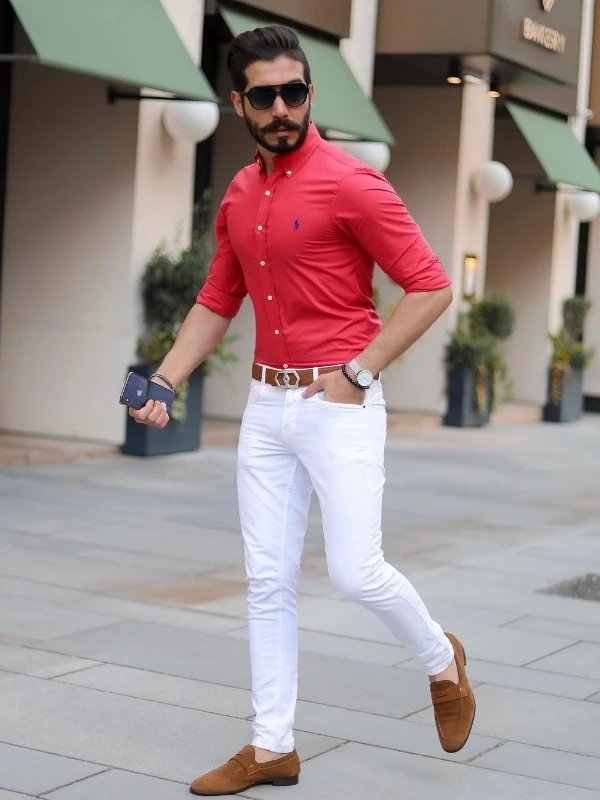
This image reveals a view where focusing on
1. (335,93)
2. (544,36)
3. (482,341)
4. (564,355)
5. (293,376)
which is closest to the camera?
(293,376)

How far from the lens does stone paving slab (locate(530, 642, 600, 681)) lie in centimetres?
581

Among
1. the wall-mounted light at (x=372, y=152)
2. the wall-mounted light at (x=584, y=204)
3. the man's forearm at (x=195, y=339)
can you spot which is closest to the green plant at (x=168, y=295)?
the wall-mounted light at (x=372, y=152)

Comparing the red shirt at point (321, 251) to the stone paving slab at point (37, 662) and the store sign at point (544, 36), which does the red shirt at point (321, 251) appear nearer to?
the stone paving slab at point (37, 662)

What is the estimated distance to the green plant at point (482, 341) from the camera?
1652 cm

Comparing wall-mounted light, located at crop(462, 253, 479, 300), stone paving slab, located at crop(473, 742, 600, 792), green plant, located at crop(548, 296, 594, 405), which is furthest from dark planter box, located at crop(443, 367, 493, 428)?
stone paving slab, located at crop(473, 742, 600, 792)

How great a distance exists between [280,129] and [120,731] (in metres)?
1.89

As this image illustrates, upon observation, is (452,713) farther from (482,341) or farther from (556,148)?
(556,148)

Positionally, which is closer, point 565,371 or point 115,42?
point 115,42

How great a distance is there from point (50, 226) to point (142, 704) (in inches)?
304

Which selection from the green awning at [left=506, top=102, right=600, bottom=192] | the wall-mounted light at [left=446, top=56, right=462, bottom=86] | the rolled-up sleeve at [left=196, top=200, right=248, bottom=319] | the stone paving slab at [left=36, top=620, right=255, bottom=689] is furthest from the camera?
the green awning at [left=506, top=102, right=600, bottom=192]

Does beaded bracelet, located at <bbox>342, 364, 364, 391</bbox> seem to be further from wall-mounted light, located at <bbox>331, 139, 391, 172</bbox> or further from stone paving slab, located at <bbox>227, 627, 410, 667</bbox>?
wall-mounted light, located at <bbox>331, 139, 391, 172</bbox>

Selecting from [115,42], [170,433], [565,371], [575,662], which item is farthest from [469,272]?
[575,662]

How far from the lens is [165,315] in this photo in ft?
38.8

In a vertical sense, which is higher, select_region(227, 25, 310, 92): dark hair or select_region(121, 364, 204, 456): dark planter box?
select_region(227, 25, 310, 92): dark hair
